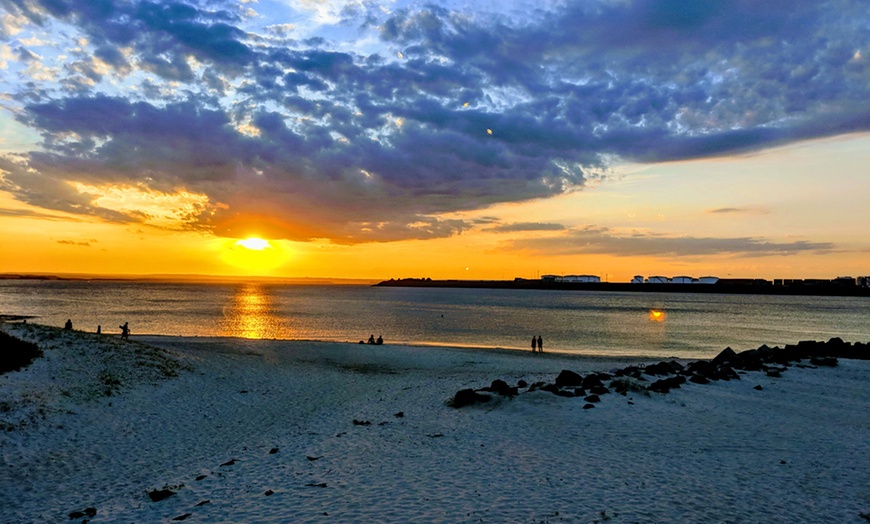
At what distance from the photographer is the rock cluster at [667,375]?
21.7 metres

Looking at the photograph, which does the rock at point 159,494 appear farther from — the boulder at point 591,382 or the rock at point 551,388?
the boulder at point 591,382

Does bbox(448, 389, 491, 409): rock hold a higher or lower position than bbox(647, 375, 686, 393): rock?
lower

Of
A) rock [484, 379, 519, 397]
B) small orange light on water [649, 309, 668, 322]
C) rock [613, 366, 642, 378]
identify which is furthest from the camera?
small orange light on water [649, 309, 668, 322]

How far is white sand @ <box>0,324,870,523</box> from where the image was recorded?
37.7 feet

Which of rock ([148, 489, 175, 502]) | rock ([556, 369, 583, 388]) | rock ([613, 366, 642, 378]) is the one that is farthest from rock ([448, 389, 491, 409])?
rock ([148, 489, 175, 502])

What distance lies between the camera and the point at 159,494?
40.8 feet

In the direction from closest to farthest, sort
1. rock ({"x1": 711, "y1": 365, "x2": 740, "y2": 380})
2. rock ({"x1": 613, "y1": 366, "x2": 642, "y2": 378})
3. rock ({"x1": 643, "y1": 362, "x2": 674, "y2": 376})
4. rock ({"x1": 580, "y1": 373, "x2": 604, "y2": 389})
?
rock ({"x1": 580, "y1": 373, "x2": 604, "y2": 389}) < rock ({"x1": 711, "y1": 365, "x2": 740, "y2": 380}) < rock ({"x1": 613, "y1": 366, "x2": 642, "y2": 378}) < rock ({"x1": 643, "y1": 362, "x2": 674, "y2": 376})

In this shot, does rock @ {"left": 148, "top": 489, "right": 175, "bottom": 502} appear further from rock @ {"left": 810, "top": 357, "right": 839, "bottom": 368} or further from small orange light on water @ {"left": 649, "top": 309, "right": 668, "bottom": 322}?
small orange light on water @ {"left": 649, "top": 309, "right": 668, "bottom": 322}

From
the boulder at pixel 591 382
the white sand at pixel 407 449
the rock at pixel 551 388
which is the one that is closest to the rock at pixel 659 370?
the white sand at pixel 407 449

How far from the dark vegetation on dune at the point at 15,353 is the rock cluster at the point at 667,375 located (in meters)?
18.8

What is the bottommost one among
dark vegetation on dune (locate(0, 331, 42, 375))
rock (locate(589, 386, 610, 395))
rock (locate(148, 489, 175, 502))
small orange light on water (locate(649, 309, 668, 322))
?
small orange light on water (locate(649, 309, 668, 322))

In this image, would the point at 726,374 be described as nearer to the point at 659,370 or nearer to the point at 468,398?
the point at 659,370

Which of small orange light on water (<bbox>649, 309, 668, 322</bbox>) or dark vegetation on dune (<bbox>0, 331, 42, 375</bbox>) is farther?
small orange light on water (<bbox>649, 309, 668, 322</bbox>)

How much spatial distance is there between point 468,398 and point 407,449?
600 centimetres
